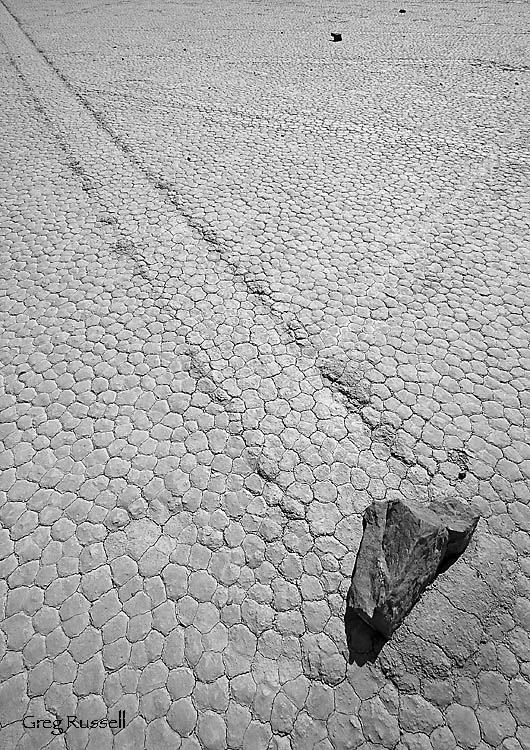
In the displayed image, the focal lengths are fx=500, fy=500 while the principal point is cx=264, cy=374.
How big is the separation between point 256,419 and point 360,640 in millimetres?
790

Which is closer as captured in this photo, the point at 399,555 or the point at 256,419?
the point at 399,555

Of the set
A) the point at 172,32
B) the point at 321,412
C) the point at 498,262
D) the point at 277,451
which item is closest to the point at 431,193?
the point at 498,262

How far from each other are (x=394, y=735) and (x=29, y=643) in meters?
0.93

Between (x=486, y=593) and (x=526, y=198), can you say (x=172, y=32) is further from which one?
(x=486, y=593)

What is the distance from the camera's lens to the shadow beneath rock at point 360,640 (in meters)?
1.25

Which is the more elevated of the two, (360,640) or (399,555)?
(399,555)

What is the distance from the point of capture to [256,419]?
5.93ft

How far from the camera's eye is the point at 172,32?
21.7 feet

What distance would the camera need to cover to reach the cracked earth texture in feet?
3.99

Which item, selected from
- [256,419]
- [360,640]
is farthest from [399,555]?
[256,419]

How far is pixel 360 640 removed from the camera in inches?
50.5

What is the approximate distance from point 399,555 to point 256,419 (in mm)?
696

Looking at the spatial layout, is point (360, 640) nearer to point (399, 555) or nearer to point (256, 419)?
point (399, 555)

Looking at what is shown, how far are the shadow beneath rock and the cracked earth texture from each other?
0.9 inches
